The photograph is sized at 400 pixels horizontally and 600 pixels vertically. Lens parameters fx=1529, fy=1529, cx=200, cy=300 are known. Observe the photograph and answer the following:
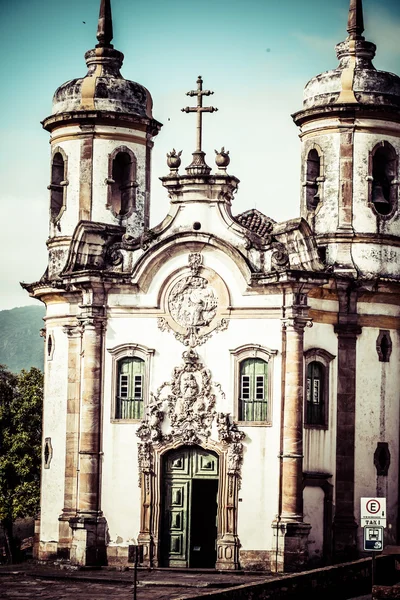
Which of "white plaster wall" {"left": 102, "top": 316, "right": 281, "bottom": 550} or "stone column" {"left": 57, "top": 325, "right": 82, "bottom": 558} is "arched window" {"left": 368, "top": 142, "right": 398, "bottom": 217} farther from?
"stone column" {"left": 57, "top": 325, "right": 82, "bottom": 558}

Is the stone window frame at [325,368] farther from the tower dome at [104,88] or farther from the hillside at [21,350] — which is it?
the hillside at [21,350]

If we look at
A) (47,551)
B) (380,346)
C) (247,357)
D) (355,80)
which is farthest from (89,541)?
(355,80)

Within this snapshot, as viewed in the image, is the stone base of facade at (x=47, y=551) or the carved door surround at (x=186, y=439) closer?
the carved door surround at (x=186, y=439)

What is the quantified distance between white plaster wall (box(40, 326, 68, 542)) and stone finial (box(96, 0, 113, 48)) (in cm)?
826

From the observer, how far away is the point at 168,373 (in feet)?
126

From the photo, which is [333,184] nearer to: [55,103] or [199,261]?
[199,261]

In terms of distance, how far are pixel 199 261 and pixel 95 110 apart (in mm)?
5958

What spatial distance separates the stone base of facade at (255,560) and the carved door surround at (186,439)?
0.79 ft

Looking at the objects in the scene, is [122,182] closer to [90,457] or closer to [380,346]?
[90,457]

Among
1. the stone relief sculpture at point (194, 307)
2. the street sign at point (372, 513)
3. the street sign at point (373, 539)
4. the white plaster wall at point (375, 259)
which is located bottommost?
the street sign at point (373, 539)

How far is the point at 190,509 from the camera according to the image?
38.1 metres

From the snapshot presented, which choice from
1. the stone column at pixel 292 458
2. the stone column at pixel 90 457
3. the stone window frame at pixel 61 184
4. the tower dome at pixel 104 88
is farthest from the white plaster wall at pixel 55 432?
the stone column at pixel 292 458

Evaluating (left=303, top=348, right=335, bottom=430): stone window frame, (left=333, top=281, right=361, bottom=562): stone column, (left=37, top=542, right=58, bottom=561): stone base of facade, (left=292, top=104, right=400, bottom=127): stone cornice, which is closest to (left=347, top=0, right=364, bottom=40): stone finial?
(left=292, top=104, right=400, bottom=127): stone cornice

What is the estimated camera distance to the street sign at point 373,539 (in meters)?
31.0
